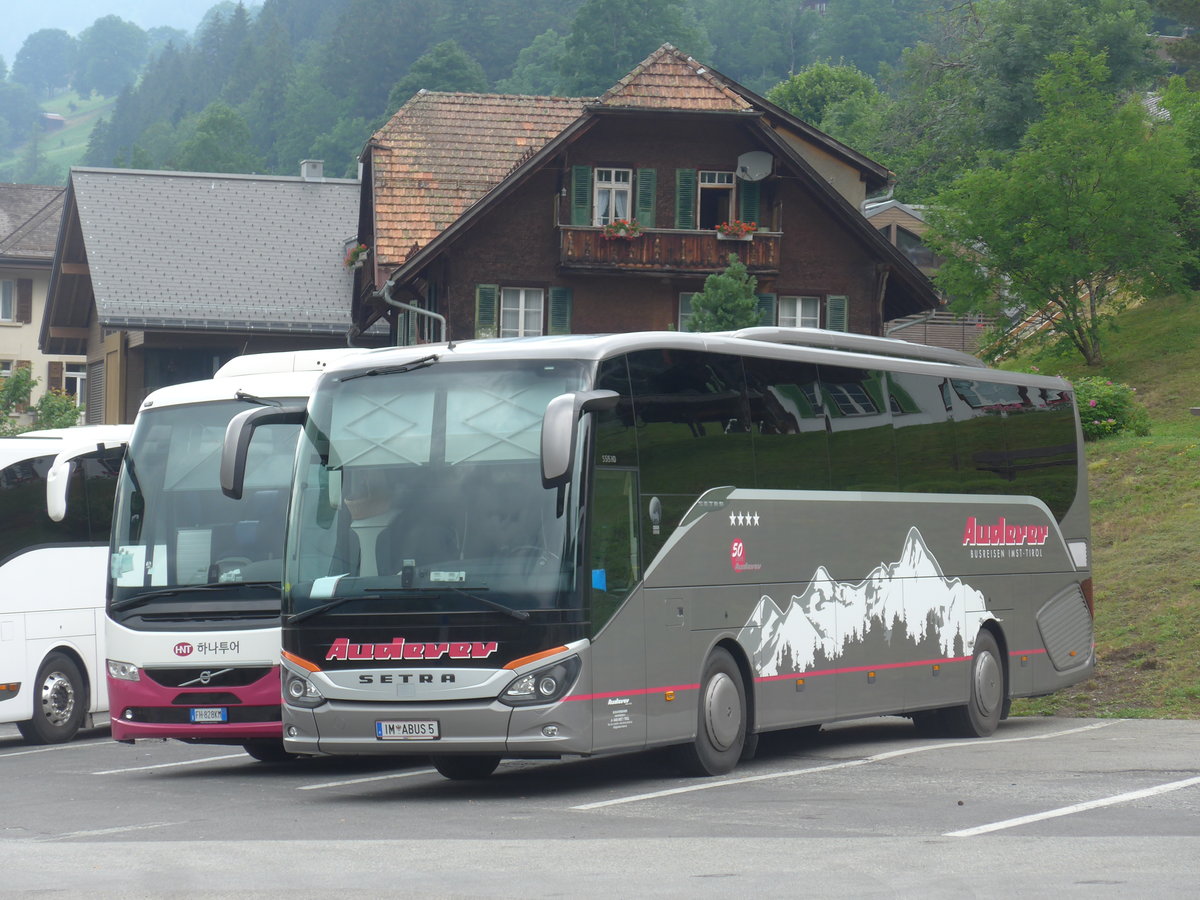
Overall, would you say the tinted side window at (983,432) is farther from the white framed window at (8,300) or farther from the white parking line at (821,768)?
the white framed window at (8,300)

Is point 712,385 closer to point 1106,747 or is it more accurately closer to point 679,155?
point 1106,747

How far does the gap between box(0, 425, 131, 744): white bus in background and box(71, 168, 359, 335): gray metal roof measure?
79.5ft

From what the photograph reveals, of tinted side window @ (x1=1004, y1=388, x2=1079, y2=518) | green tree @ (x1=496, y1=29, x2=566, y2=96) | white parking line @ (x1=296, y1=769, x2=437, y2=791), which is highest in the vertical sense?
green tree @ (x1=496, y1=29, x2=566, y2=96)

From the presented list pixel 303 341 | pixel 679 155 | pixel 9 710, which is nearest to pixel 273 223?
pixel 303 341

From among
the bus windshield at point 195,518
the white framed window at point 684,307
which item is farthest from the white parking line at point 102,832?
the white framed window at point 684,307

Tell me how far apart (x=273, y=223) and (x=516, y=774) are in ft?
123

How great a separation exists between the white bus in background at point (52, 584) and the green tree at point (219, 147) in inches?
4170

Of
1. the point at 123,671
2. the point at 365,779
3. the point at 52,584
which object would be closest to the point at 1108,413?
the point at 52,584

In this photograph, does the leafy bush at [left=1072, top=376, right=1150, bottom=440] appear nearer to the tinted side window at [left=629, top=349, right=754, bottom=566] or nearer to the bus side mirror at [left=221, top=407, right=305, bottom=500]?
the tinted side window at [left=629, top=349, right=754, bottom=566]

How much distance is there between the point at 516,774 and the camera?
14.0m

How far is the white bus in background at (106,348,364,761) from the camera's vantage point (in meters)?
14.4

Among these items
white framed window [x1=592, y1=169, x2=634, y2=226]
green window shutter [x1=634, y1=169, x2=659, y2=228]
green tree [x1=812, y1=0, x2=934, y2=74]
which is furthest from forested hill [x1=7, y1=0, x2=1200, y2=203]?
white framed window [x1=592, y1=169, x2=634, y2=226]

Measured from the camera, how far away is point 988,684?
56.9 ft

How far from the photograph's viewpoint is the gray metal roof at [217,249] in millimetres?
44438
